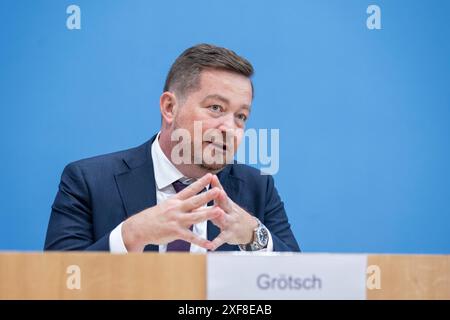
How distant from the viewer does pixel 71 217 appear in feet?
4.85

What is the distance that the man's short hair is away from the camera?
1592 millimetres

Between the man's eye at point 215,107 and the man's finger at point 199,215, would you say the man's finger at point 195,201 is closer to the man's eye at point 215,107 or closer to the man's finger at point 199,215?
the man's finger at point 199,215

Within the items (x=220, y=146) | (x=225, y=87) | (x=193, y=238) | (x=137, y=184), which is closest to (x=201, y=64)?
(x=225, y=87)

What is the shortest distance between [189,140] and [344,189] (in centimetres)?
71

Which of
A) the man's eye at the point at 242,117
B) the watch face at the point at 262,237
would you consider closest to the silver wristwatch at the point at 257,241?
the watch face at the point at 262,237

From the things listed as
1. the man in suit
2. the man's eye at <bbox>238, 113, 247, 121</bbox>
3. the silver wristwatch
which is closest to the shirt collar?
the man in suit

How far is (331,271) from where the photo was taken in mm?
765

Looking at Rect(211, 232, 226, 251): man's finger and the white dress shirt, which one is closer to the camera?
Rect(211, 232, 226, 251): man's finger

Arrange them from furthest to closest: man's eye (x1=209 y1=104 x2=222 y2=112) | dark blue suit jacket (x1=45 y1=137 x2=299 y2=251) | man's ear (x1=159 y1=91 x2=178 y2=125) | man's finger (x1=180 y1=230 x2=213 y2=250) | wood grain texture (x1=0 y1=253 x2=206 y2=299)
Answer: man's ear (x1=159 y1=91 x2=178 y2=125)
man's eye (x1=209 y1=104 x2=222 y2=112)
dark blue suit jacket (x1=45 y1=137 x2=299 y2=251)
man's finger (x1=180 y1=230 x2=213 y2=250)
wood grain texture (x1=0 y1=253 x2=206 y2=299)

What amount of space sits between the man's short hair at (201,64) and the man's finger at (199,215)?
0.48m

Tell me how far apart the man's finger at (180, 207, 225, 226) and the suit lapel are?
0.31m

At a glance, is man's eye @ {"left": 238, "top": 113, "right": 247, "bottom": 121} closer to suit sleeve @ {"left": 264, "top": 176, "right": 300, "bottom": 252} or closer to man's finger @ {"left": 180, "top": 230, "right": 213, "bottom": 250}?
suit sleeve @ {"left": 264, "top": 176, "right": 300, "bottom": 252}

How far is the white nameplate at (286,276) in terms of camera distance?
741mm
